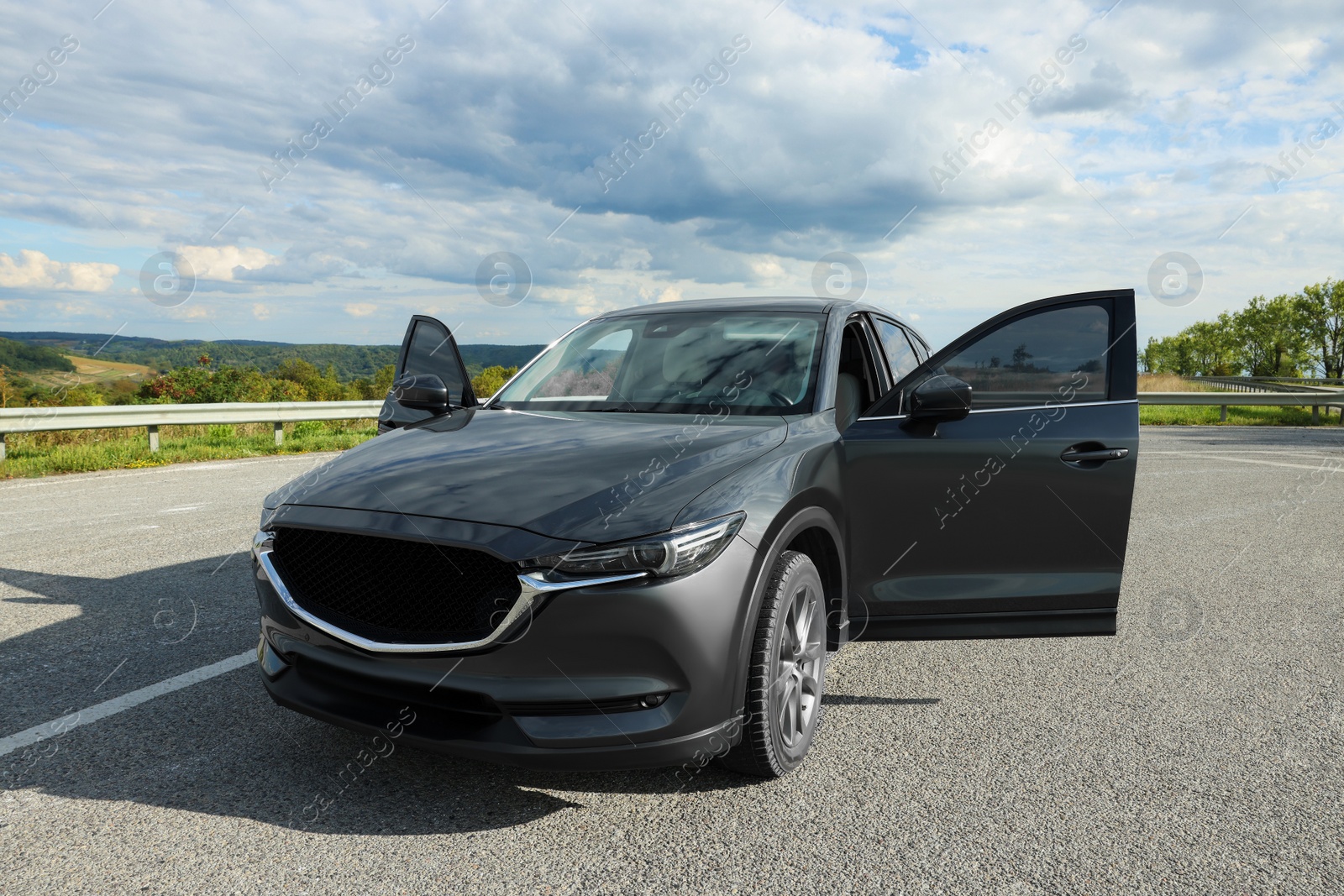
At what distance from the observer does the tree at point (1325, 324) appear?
66.8 metres

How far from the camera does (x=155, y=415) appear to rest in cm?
1388

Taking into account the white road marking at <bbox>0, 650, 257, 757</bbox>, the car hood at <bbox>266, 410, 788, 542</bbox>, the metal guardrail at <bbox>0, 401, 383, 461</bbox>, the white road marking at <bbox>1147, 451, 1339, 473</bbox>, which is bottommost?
the white road marking at <bbox>0, 650, 257, 757</bbox>

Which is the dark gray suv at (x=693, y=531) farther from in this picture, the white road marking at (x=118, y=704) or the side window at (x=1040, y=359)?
the white road marking at (x=118, y=704)

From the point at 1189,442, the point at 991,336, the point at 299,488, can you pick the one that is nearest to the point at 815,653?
the point at 991,336

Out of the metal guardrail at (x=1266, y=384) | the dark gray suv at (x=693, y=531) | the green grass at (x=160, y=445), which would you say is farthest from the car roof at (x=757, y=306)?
the metal guardrail at (x=1266, y=384)

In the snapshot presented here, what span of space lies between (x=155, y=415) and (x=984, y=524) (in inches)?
543

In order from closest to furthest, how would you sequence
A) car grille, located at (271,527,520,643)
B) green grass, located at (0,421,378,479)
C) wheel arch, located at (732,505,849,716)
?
car grille, located at (271,527,520,643), wheel arch, located at (732,505,849,716), green grass, located at (0,421,378,479)

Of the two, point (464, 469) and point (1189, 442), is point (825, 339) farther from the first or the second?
point (1189, 442)

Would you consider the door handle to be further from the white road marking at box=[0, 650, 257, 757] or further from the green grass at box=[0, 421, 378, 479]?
the green grass at box=[0, 421, 378, 479]

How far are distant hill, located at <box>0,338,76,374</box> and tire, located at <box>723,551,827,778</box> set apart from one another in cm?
1667

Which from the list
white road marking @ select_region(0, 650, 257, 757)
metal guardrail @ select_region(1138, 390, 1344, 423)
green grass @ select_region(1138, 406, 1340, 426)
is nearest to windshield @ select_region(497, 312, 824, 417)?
white road marking @ select_region(0, 650, 257, 757)

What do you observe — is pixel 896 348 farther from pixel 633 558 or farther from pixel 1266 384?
pixel 1266 384

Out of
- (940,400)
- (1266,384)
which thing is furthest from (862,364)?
(1266,384)

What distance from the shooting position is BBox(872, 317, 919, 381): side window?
16.6 feet
